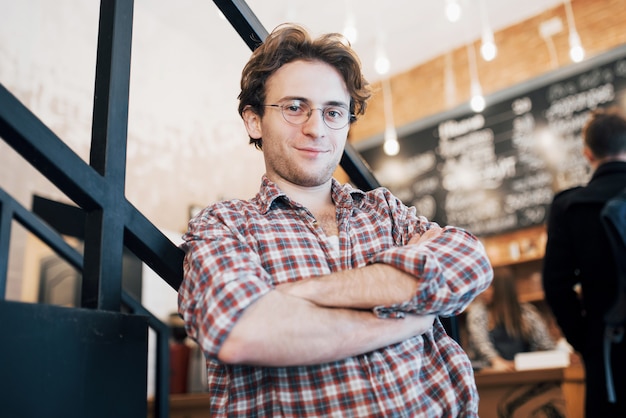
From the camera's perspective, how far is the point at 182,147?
3.99 metres

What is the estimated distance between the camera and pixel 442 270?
103 cm

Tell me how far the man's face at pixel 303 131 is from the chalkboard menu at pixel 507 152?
302cm

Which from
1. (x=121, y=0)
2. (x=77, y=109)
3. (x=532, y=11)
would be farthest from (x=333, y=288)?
(x=532, y=11)

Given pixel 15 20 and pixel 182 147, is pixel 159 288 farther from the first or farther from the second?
pixel 15 20

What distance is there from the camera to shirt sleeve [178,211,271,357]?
35.3 inches

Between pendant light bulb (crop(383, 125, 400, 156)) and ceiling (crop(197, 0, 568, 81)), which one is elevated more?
ceiling (crop(197, 0, 568, 81))

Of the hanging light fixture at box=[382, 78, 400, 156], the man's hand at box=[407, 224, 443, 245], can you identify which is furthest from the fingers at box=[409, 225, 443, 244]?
the hanging light fixture at box=[382, 78, 400, 156]

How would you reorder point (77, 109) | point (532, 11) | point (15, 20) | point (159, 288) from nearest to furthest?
point (15, 20) → point (77, 109) → point (159, 288) → point (532, 11)

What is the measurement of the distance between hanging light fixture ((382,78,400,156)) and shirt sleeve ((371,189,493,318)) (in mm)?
3697

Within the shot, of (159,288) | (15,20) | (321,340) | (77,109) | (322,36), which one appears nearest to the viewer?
(321,340)

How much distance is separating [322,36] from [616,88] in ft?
9.99

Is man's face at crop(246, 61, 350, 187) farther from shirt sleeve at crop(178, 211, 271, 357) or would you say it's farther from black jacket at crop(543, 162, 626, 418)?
black jacket at crop(543, 162, 626, 418)

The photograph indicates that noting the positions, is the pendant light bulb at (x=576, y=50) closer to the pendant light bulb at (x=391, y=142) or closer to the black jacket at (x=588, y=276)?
the pendant light bulb at (x=391, y=142)

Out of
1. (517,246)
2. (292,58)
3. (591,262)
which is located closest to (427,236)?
(292,58)
